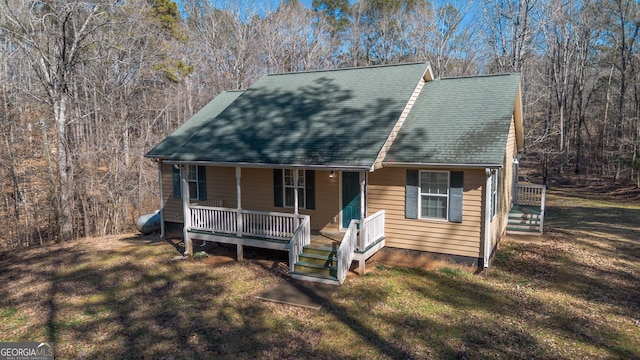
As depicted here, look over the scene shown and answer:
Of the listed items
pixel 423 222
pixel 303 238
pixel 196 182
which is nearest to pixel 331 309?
pixel 303 238

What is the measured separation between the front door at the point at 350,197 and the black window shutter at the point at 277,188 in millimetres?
2084

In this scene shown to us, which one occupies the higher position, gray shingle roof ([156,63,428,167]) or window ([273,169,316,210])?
gray shingle roof ([156,63,428,167])

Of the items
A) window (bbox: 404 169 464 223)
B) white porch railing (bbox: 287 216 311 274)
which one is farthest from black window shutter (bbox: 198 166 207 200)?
window (bbox: 404 169 464 223)

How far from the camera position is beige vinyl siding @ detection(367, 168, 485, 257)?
9.72 meters

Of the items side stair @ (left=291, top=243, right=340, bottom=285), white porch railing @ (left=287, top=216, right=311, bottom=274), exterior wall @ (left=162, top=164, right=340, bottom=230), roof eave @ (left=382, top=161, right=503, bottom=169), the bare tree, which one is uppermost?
the bare tree

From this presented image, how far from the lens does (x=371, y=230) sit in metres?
9.92

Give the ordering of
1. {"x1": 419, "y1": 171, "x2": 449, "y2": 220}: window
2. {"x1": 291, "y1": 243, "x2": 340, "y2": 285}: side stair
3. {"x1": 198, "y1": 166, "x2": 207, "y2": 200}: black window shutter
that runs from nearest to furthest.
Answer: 1. {"x1": 291, "y1": 243, "x2": 340, "y2": 285}: side stair
2. {"x1": 419, "y1": 171, "x2": 449, "y2": 220}: window
3. {"x1": 198, "y1": 166, "x2": 207, "y2": 200}: black window shutter

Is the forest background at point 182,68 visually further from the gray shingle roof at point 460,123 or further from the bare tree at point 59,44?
the gray shingle roof at point 460,123

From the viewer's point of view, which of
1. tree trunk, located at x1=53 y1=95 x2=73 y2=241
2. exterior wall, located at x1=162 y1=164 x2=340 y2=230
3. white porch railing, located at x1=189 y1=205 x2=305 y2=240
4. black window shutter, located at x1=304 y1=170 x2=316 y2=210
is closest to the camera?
white porch railing, located at x1=189 y1=205 x2=305 y2=240

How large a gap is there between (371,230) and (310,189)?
263 centimetres

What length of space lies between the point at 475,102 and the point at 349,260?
5957mm

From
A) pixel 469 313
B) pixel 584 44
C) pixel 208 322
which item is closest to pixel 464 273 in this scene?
pixel 469 313

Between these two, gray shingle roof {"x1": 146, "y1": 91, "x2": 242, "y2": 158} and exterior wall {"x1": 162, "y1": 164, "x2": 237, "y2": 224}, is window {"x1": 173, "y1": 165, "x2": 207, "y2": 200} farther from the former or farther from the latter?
gray shingle roof {"x1": 146, "y1": 91, "x2": 242, "y2": 158}

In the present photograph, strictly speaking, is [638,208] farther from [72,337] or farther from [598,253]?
[72,337]
